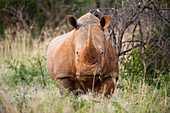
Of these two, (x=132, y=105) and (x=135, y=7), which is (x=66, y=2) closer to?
(x=135, y=7)

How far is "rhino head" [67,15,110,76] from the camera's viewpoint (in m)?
3.78

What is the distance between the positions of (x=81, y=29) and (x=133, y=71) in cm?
204

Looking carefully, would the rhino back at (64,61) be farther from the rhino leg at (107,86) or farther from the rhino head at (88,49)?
the rhino leg at (107,86)

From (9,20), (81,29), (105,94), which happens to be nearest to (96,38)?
(81,29)

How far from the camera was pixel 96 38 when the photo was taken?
409cm

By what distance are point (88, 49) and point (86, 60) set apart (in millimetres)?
160

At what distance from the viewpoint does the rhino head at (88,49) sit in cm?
378

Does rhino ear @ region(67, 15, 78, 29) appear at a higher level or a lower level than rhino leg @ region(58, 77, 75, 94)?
higher

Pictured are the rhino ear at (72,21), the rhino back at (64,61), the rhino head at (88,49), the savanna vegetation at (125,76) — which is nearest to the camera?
the rhino head at (88,49)

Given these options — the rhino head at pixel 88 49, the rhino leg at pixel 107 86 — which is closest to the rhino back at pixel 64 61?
the rhino head at pixel 88 49

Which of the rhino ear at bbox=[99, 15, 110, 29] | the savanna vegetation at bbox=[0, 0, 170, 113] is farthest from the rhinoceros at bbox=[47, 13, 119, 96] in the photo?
the savanna vegetation at bbox=[0, 0, 170, 113]

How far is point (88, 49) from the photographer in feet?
A: 12.3

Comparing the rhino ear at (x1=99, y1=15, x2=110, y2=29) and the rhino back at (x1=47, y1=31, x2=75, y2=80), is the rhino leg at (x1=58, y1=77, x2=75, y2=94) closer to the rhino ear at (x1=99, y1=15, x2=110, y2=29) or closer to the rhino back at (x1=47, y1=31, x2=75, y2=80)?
the rhino back at (x1=47, y1=31, x2=75, y2=80)

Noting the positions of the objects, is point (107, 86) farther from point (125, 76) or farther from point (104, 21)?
point (104, 21)
